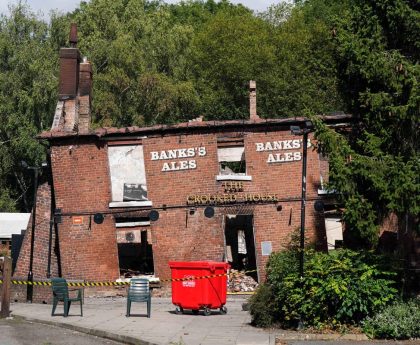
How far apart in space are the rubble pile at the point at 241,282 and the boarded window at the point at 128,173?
4.01 meters

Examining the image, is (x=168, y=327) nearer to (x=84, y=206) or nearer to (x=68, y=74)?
(x=84, y=206)

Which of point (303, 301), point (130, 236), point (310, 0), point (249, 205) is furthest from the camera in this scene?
point (310, 0)

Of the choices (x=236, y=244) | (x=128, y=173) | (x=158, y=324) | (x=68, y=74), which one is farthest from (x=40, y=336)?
(x=236, y=244)

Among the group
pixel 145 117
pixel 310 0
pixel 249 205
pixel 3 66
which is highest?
pixel 310 0

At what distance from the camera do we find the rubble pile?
27.8 m

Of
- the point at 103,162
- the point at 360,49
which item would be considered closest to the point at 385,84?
the point at 360,49

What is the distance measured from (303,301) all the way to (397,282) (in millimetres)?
2260

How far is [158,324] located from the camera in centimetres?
1914

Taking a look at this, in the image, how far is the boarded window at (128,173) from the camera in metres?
27.9

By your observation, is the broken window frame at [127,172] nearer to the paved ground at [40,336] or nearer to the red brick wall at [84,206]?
the red brick wall at [84,206]

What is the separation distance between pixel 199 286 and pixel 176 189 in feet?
22.3

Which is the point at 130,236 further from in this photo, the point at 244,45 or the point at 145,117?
the point at 244,45

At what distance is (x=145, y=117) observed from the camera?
50.6 m

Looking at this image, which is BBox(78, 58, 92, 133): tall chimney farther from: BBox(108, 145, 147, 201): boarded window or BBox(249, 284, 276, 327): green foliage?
BBox(249, 284, 276, 327): green foliage
